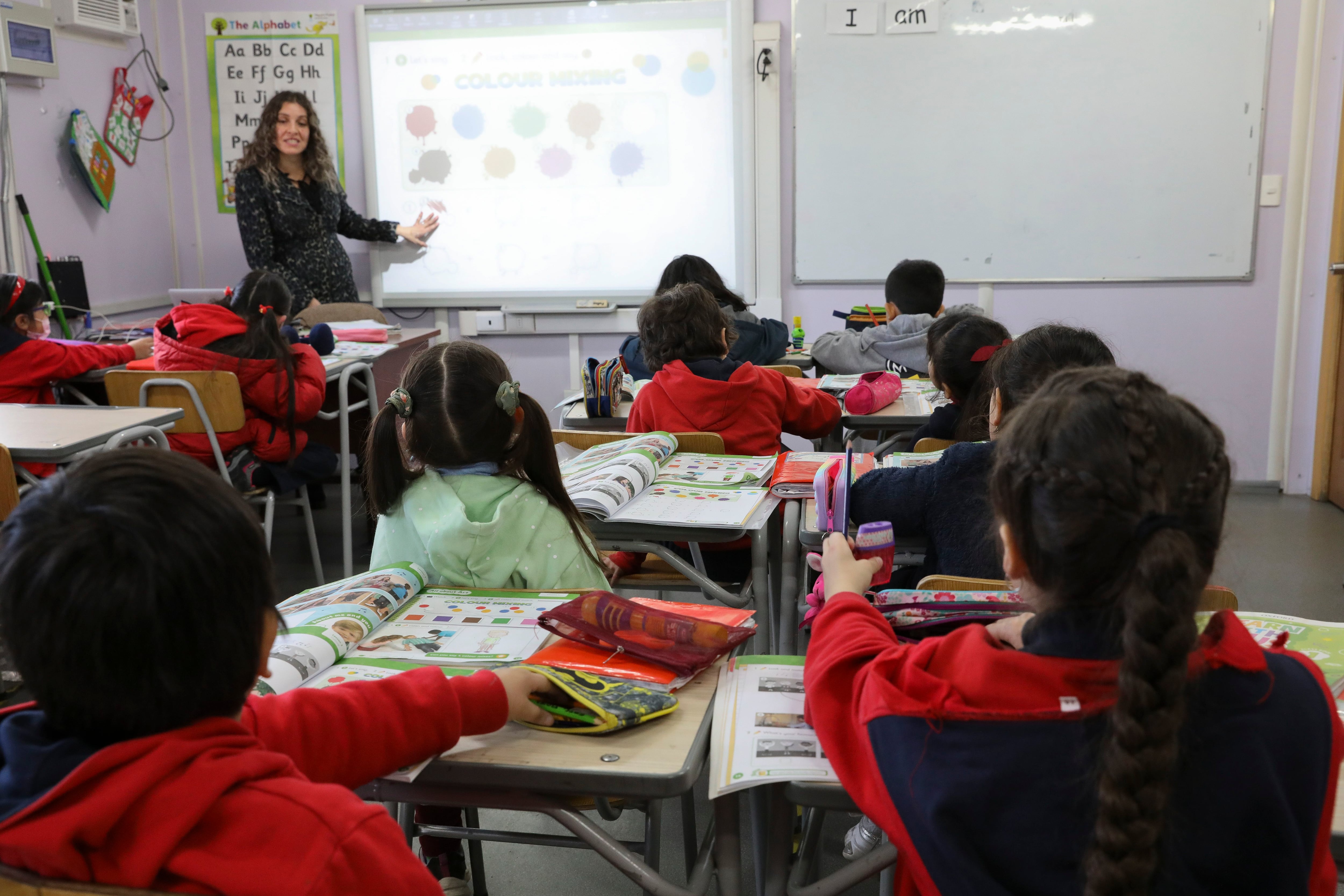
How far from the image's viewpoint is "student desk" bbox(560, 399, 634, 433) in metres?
2.76

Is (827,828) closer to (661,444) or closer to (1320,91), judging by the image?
(661,444)

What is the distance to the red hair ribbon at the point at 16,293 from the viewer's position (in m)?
2.84

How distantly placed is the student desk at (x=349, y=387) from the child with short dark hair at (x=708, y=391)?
1162 mm

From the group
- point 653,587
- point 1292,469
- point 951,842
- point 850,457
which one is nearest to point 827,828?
point 653,587

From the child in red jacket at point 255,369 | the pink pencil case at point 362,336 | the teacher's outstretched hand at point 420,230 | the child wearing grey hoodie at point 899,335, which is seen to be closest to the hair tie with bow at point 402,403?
the child in red jacket at point 255,369

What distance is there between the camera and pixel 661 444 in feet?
7.05

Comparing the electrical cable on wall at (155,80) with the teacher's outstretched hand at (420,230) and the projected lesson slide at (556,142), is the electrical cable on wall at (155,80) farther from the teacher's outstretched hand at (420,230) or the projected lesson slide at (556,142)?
the teacher's outstretched hand at (420,230)

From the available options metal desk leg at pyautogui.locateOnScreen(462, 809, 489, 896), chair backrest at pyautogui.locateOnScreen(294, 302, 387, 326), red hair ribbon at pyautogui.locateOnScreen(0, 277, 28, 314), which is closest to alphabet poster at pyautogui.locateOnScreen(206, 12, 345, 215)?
chair backrest at pyautogui.locateOnScreen(294, 302, 387, 326)

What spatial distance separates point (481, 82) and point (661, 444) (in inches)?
123

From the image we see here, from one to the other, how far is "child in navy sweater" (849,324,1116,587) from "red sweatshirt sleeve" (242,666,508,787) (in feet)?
2.65

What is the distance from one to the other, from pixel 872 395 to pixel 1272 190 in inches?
107

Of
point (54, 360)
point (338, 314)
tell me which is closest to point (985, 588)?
point (54, 360)

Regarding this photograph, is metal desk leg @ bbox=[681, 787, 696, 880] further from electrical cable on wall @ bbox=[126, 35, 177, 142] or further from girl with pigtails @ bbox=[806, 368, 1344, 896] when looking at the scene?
electrical cable on wall @ bbox=[126, 35, 177, 142]

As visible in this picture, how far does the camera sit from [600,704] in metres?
0.99
